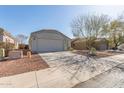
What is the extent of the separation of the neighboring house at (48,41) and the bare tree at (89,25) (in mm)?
4275

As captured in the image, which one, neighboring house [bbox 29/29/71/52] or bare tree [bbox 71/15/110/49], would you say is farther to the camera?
neighboring house [bbox 29/29/71/52]

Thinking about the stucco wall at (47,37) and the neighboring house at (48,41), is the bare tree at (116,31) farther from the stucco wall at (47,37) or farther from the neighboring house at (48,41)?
the neighboring house at (48,41)

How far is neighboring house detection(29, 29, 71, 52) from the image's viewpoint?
52.7 ft

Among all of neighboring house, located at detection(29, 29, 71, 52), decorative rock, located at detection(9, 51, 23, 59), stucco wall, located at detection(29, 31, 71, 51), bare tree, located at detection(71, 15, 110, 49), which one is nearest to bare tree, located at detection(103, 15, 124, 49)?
bare tree, located at detection(71, 15, 110, 49)

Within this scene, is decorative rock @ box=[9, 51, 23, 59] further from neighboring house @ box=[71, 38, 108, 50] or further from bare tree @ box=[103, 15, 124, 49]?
bare tree @ box=[103, 15, 124, 49]

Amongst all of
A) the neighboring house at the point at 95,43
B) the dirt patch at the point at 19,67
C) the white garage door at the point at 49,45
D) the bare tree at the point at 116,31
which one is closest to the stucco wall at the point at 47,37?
the white garage door at the point at 49,45

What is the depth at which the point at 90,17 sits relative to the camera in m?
12.9

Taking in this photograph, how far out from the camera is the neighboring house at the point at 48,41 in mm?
16062

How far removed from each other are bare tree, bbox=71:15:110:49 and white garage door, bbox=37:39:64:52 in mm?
4332

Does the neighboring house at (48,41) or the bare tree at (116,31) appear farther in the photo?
the bare tree at (116,31)
